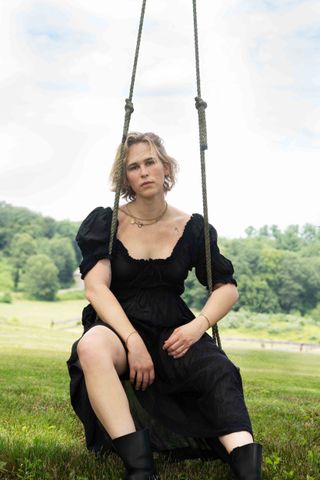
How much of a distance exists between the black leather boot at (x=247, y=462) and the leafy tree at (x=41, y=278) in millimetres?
65760

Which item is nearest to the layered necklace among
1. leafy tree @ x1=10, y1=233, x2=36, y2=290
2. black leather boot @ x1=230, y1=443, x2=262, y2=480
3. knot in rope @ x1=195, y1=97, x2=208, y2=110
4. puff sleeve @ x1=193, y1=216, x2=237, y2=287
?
puff sleeve @ x1=193, y1=216, x2=237, y2=287

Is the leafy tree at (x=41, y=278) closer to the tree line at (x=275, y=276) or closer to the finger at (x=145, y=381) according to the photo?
the tree line at (x=275, y=276)

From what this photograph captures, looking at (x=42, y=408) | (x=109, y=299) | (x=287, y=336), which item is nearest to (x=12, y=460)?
(x=109, y=299)

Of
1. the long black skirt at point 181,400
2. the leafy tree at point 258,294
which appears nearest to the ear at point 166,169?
the long black skirt at point 181,400

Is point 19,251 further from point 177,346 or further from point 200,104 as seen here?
point 177,346

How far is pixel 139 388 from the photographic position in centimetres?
330

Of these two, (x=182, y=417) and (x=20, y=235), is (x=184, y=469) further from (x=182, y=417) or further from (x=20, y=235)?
(x=20, y=235)

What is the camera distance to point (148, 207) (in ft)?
11.8

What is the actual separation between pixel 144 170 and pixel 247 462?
Answer: 1507mm

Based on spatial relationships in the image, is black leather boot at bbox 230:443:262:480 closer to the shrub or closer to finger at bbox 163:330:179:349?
finger at bbox 163:330:179:349

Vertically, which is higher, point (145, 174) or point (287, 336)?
point (145, 174)

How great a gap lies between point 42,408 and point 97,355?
8.31 feet

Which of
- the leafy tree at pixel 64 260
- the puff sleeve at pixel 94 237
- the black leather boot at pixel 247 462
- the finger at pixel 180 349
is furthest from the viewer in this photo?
the leafy tree at pixel 64 260

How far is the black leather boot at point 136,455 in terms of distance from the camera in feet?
9.37
